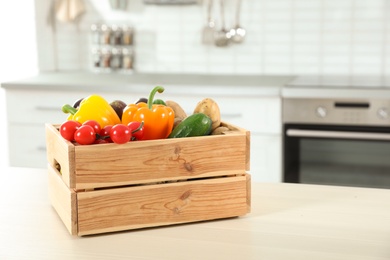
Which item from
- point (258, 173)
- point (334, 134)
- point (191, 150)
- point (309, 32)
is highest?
point (309, 32)

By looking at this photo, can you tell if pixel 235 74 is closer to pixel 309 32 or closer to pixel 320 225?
pixel 309 32

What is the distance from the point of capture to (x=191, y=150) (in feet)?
4.93

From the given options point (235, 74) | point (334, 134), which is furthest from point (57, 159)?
point (235, 74)

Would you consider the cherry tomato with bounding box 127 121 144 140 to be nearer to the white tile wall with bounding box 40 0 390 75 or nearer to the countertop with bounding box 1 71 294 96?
the countertop with bounding box 1 71 294 96

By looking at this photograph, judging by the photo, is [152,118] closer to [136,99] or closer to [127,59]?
[136,99]

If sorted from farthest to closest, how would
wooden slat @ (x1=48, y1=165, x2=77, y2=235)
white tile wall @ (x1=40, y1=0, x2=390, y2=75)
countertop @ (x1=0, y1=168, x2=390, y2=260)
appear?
1. white tile wall @ (x1=40, y1=0, x2=390, y2=75)
2. wooden slat @ (x1=48, y1=165, x2=77, y2=235)
3. countertop @ (x1=0, y1=168, x2=390, y2=260)

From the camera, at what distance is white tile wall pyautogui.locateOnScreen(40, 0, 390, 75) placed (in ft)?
12.2

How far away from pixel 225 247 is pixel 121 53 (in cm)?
287

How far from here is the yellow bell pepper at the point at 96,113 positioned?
1534 millimetres

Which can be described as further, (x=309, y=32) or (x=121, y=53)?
(x=121, y=53)

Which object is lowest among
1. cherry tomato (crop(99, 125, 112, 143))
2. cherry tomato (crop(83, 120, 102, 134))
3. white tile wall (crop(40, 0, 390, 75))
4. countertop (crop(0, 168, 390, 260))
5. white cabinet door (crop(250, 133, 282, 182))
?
white cabinet door (crop(250, 133, 282, 182))

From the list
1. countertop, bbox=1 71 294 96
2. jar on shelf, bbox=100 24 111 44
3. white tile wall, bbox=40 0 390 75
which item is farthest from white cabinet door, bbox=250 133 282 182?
jar on shelf, bbox=100 24 111 44

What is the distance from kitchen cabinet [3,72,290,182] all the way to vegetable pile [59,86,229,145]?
1734mm

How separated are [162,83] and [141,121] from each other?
200 centimetres
